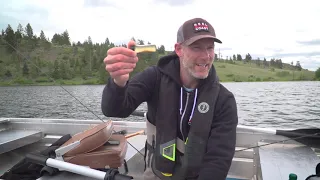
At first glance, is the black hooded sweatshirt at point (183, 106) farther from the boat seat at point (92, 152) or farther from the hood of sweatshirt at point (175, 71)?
the boat seat at point (92, 152)

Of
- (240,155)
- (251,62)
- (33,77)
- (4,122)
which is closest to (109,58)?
(240,155)

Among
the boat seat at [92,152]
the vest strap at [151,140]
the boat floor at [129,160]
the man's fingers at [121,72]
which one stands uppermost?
the man's fingers at [121,72]

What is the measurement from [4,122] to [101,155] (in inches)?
124

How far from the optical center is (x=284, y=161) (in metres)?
3.03

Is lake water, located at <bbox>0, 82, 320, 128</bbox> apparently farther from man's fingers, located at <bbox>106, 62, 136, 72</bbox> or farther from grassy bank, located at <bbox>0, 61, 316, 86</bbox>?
grassy bank, located at <bbox>0, 61, 316, 86</bbox>

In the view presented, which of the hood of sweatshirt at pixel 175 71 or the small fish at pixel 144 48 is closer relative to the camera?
the small fish at pixel 144 48

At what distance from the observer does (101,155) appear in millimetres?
2814

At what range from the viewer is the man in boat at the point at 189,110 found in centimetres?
244

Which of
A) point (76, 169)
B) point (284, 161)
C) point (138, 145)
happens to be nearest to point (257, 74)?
point (138, 145)

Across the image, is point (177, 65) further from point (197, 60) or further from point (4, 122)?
point (4, 122)

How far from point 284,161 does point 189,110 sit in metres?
1.34

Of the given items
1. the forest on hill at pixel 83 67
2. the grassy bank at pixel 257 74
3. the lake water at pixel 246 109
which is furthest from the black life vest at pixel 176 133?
the grassy bank at pixel 257 74

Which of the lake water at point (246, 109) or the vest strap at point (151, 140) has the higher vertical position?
the vest strap at point (151, 140)

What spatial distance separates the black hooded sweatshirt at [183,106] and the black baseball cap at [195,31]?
13.0 inches
